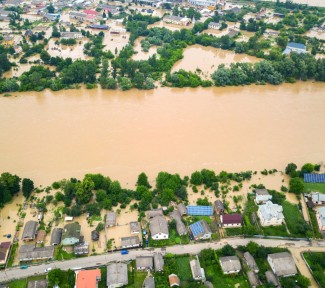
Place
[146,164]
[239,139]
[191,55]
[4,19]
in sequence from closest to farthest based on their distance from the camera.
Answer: [146,164] → [239,139] → [191,55] → [4,19]

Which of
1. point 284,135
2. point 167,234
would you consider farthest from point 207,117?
point 167,234

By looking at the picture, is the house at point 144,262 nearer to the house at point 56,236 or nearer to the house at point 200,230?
the house at point 200,230

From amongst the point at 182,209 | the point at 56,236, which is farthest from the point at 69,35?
the point at 182,209

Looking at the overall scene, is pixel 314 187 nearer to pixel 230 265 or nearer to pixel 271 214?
pixel 271 214

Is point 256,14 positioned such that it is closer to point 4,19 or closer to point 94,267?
point 4,19

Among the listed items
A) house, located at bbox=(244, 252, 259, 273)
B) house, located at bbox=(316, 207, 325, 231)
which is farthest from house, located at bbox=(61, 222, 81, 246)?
house, located at bbox=(316, 207, 325, 231)
